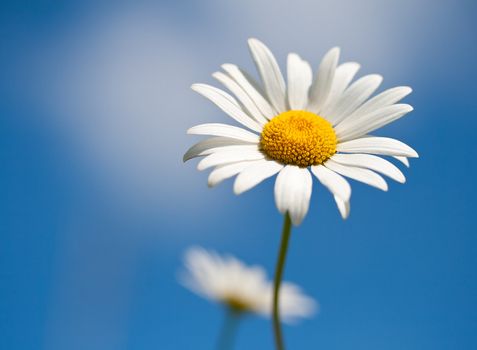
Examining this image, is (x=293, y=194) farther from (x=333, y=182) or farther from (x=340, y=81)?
(x=340, y=81)

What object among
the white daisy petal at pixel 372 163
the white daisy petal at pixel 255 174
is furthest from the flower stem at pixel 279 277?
the white daisy petal at pixel 372 163

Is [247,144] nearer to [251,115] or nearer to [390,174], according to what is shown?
[251,115]

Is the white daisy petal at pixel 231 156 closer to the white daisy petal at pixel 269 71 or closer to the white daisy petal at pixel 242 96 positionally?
the white daisy petal at pixel 242 96

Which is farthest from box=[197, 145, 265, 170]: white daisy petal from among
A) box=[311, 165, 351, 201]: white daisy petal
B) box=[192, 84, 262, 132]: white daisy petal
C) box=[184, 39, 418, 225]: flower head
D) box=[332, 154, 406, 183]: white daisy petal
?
box=[332, 154, 406, 183]: white daisy petal

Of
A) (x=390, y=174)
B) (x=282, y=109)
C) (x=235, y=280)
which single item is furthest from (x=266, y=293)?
(x=390, y=174)

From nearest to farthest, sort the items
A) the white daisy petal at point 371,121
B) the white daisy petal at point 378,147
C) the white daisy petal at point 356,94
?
1. the white daisy petal at point 378,147
2. the white daisy petal at point 371,121
3. the white daisy petal at point 356,94

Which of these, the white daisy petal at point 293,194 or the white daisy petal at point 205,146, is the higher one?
the white daisy petal at point 205,146

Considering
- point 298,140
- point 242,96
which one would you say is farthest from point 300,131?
point 242,96
